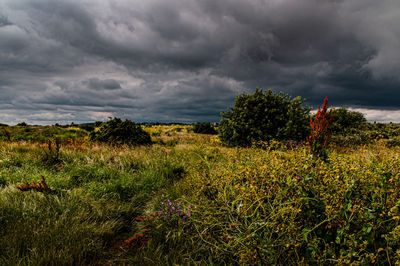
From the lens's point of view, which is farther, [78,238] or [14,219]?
[14,219]

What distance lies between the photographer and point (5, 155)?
268 inches

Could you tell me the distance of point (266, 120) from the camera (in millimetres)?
10664

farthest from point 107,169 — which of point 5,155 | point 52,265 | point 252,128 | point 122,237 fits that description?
point 252,128

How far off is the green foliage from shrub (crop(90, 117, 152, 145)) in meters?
5.20

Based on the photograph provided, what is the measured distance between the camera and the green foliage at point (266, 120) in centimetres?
1042

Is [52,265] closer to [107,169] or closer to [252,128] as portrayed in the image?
[107,169]

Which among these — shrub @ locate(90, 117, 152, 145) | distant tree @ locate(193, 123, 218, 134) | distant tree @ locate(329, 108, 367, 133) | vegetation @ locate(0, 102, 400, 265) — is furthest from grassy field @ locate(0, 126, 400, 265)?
distant tree @ locate(193, 123, 218, 134)

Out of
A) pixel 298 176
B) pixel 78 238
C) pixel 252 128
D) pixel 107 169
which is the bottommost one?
pixel 78 238

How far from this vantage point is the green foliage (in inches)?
410

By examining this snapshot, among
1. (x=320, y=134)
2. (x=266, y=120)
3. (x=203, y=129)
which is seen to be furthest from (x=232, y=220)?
(x=203, y=129)

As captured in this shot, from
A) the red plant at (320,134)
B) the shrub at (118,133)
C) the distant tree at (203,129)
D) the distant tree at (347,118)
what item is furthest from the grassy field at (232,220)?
the distant tree at (203,129)

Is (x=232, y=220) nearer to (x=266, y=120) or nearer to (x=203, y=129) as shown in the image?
(x=266, y=120)

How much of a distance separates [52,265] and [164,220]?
1.46m

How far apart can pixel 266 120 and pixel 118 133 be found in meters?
8.08
